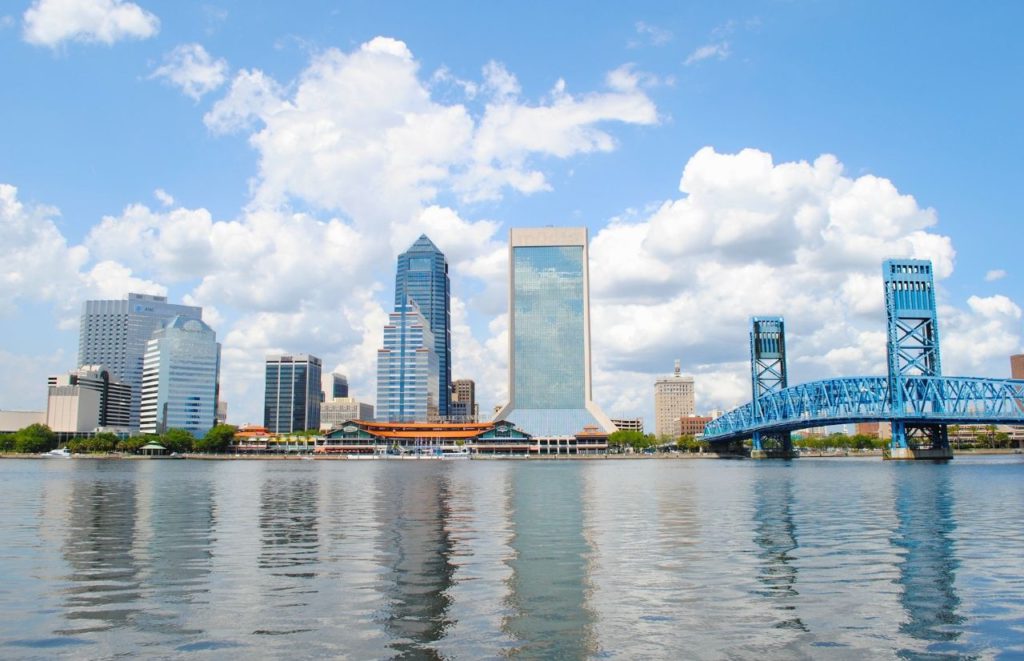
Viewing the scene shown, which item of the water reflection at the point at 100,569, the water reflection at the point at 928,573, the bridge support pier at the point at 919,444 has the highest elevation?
the bridge support pier at the point at 919,444

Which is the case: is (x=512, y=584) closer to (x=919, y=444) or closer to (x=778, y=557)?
(x=778, y=557)

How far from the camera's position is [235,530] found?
45031 millimetres

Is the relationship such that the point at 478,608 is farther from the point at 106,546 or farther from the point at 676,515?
the point at 676,515

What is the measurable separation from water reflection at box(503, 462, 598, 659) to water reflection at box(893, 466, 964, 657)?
7.68m

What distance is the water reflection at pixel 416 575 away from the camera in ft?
68.1

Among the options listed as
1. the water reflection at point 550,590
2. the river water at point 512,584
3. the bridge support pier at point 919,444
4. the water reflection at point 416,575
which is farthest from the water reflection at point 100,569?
the bridge support pier at point 919,444

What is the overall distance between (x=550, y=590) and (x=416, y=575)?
17.3 ft

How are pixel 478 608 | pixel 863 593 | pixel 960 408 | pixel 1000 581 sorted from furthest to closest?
pixel 960 408, pixel 1000 581, pixel 863 593, pixel 478 608

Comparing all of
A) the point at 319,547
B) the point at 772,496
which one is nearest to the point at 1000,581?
the point at 319,547

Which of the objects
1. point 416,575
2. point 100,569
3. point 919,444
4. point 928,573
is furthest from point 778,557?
point 919,444

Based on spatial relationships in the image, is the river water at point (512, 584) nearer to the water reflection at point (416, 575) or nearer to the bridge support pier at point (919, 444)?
the water reflection at point (416, 575)

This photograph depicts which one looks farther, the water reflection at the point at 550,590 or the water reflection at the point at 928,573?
the water reflection at the point at 928,573

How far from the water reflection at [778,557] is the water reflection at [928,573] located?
3.01m

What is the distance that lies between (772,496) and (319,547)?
49.1 meters
